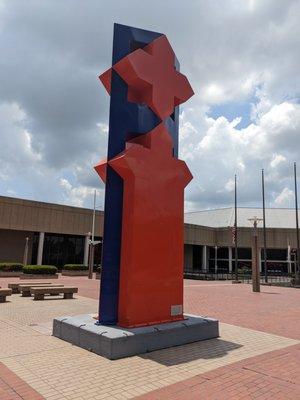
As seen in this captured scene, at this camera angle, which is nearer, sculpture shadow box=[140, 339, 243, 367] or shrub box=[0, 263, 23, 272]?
A: sculpture shadow box=[140, 339, 243, 367]

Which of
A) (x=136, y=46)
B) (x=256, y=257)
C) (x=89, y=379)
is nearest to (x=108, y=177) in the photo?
(x=136, y=46)

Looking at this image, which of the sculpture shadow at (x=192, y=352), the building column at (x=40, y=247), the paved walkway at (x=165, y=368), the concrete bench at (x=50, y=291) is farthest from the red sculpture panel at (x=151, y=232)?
the building column at (x=40, y=247)

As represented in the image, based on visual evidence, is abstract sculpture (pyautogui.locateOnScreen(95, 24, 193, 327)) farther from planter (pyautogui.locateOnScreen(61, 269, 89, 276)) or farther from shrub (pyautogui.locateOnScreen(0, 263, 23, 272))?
planter (pyautogui.locateOnScreen(61, 269, 89, 276))

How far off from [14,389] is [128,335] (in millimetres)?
2530

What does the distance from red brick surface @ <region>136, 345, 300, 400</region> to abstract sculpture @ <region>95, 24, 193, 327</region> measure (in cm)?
245

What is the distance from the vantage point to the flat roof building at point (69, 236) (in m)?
42.9

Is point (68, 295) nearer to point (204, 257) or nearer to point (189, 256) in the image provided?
point (204, 257)

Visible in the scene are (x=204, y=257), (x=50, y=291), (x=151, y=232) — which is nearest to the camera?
(x=151, y=232)

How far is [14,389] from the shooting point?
18.4 feet

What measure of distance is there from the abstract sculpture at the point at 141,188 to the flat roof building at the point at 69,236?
34960 millimetres

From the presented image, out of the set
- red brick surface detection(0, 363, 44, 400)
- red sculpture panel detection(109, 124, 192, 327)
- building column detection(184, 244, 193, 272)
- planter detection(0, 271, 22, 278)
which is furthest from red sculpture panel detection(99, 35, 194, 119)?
building column detection(184, 244, 193, 272)

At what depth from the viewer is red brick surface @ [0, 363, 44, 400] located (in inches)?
210

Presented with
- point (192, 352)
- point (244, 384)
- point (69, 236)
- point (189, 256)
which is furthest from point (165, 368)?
point (189, 256)

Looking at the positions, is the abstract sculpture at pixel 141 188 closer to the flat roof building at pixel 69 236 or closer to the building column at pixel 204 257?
the flat roof building at pixel 69 236
